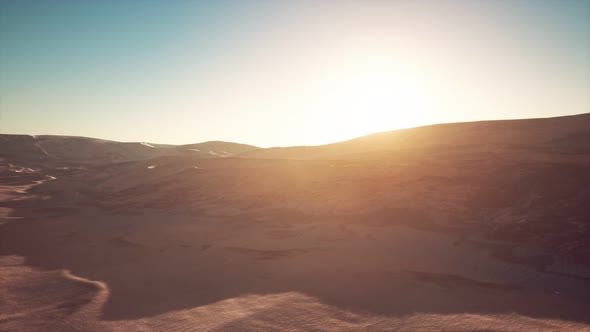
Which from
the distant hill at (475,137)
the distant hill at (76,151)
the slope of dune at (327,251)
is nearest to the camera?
the slope of dune at (327,251)

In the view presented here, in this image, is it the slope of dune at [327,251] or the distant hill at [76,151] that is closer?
the slope of dune at [327,251]

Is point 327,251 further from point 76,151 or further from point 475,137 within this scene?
point 76,151

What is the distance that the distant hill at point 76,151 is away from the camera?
81.1 metres

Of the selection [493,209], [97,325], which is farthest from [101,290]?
[493,209]

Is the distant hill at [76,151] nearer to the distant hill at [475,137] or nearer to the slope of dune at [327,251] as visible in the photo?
the distant hill at [475,137]

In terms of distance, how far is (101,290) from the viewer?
9039mm

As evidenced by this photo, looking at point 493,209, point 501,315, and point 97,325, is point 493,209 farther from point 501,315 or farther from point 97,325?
point 97,325

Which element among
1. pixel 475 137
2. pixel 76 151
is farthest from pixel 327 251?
pixel 76 151

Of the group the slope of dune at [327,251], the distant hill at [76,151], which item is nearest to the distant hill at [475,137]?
the slope of dune at [327,251]

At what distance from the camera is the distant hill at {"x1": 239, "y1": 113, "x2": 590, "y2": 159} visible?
1254 inches

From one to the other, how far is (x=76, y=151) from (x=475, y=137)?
4063 inches

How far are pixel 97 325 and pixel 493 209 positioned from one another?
16700 millimetres

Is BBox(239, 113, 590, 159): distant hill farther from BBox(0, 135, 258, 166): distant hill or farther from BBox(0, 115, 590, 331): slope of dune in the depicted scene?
BBox(0, 135, 258, 166): distant hill

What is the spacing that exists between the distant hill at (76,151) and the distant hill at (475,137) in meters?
34.1
